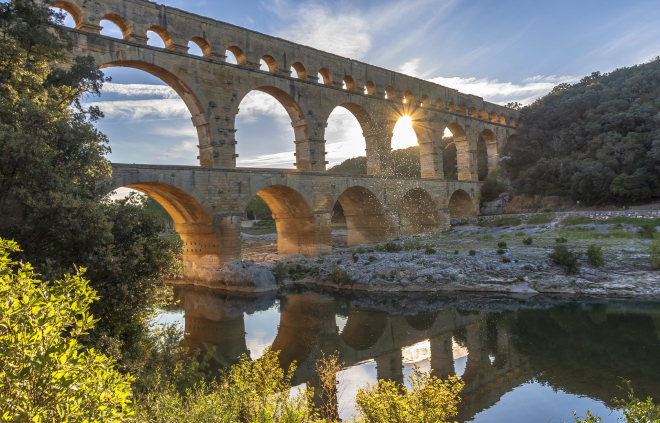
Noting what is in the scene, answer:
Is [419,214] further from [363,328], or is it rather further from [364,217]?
[363,328]

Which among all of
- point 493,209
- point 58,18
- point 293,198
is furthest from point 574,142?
point 58,18

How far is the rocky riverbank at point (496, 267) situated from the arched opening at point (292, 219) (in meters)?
1.09

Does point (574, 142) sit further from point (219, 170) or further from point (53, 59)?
point (53, 59)

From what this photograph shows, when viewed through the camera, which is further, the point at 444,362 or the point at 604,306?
the point at 604,306

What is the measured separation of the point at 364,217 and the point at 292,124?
7.55 m

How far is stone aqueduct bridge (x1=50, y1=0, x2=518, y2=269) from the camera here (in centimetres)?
Result: 1814

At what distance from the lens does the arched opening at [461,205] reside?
117ft

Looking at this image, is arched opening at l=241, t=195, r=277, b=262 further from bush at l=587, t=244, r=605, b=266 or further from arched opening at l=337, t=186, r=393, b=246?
bush at l=587, t=244, r=605, b=266

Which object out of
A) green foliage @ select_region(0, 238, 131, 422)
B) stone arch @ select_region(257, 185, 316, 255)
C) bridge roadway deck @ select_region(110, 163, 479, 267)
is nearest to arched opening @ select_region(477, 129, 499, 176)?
bridge roadway deck @ select_region(110, 163, 479, 267)

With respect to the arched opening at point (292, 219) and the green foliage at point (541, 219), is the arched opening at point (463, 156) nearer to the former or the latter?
the green foliage at point (541, 219)

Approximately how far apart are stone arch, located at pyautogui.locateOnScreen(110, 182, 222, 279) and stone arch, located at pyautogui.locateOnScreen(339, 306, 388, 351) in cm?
777

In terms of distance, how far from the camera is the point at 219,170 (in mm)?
19406

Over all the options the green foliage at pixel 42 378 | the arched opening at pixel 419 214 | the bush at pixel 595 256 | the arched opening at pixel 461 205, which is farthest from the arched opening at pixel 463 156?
the green foliage at pixel 42 378

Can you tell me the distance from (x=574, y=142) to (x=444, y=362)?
31.6 meters
